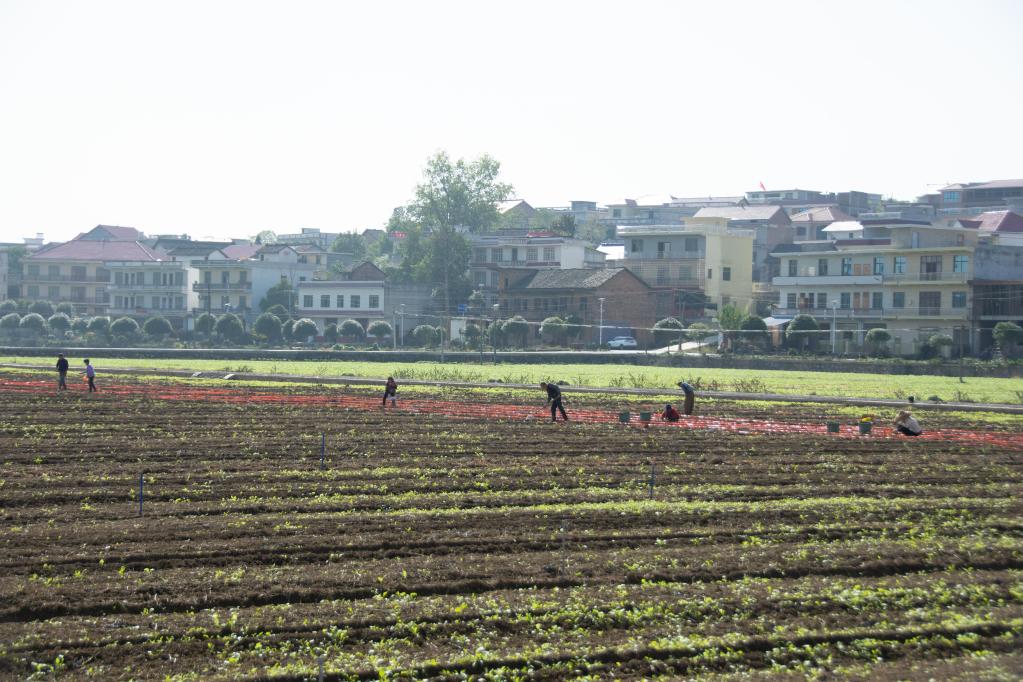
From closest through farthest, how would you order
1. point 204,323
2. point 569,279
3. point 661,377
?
point 661,377
point 569,279
point 204,323

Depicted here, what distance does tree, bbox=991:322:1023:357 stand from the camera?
67.8 meters

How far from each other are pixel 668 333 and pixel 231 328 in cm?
3418

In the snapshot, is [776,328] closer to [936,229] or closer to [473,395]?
[936,229]

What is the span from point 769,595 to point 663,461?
11.7m

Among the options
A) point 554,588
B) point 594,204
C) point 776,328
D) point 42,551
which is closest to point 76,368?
point 776,328

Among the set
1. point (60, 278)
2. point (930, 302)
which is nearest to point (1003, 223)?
point (930, 302)

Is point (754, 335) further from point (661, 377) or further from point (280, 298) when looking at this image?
point (280, 298)

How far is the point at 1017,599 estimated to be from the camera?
48.6 feet

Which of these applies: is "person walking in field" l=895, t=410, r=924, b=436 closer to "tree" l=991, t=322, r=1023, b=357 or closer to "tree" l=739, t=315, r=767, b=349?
"tree" l=991, t=322, r=1023, b=357

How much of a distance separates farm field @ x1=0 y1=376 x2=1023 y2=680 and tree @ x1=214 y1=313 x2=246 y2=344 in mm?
63603

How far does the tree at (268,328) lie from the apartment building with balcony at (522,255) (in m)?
19.0

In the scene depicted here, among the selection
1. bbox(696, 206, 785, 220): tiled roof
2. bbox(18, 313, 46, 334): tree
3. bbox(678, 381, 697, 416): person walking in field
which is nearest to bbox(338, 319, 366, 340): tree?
bbox(18, 313, 46, 334): tree

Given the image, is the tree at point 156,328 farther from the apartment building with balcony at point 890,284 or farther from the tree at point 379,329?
the apartment building with balcony at point 890,284

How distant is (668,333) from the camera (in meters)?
84.4
